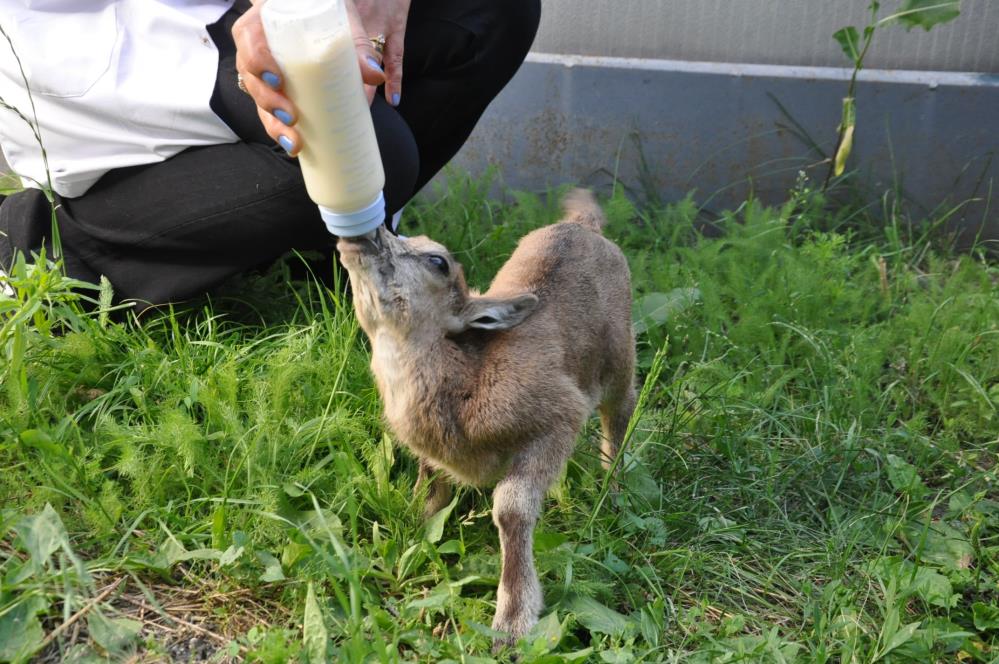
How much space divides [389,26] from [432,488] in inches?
53.2

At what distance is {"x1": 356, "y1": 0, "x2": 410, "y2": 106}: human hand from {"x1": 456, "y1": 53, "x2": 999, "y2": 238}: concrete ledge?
1.52m

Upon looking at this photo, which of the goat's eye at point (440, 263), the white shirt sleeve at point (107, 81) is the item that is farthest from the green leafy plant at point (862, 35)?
the white shirt sleeve at point (107, 81)

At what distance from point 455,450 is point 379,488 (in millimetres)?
298

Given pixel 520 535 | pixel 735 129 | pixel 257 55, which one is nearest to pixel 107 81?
pixel 257 55

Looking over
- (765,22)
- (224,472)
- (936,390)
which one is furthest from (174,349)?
(765,22)

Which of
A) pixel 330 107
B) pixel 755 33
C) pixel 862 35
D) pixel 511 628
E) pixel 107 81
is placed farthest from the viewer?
pixel 755 33

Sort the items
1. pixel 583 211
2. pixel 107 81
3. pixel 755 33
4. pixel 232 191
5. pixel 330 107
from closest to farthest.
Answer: pixel 330 107
pixel 107 81
pixel 232 191
pixel 583 211
pixel 755 33

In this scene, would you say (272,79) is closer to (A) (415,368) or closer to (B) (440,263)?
(B) (440,263)

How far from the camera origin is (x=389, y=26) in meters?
2.95

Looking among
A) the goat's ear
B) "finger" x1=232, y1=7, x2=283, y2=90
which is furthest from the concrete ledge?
"finger" x1=232, y1=7, x2=283, y2=90

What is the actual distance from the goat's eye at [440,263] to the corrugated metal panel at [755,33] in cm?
224

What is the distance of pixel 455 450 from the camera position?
8.14 feet

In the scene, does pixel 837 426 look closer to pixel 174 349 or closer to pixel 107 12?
pixel 174 349

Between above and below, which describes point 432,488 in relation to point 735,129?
below
